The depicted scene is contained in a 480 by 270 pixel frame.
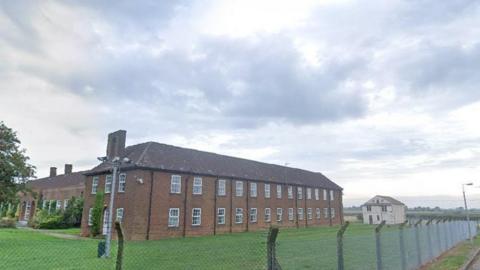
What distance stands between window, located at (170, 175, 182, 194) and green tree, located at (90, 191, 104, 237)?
646cm

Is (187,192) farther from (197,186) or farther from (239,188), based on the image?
(239,188)

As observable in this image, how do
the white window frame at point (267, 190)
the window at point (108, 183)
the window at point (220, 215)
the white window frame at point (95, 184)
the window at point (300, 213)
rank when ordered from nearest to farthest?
1. the window at point (108, 183)
2. the white window frame at point (95, 184)
3. the window at point (220, 215)
4. the white window frame at point (267, 190)
5. the window at point (300, 213)

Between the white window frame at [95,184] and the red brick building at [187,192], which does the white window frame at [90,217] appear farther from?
the white window frame at [95,184]

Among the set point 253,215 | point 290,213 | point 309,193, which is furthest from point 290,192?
point 253,215

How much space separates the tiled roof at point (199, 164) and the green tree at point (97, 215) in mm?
2602

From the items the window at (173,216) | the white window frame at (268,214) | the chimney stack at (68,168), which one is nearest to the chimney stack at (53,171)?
the chimney stack at (68,168)

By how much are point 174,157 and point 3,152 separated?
13.4 metres

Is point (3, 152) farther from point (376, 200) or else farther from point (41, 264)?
point (376, 200)

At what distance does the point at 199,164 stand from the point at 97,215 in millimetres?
10196

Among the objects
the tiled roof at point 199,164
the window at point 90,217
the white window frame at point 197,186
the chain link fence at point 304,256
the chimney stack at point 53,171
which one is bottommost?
the chain link fence at point 304,256

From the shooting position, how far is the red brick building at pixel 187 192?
28562mm

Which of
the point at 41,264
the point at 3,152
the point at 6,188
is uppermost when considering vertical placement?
the point at 3,152

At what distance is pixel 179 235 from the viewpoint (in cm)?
3033

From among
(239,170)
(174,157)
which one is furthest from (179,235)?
(239,170)
